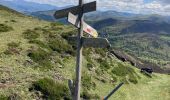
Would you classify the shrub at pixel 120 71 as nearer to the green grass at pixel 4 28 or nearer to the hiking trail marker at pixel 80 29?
the green grass at pixel 4 28

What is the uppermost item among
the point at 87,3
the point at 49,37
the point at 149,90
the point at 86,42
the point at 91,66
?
the point at 87,3

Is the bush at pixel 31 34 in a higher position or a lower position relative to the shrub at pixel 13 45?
higher

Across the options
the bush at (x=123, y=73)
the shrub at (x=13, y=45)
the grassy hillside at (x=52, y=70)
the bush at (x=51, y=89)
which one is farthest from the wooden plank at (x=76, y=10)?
the bush at (x=123, y=73)

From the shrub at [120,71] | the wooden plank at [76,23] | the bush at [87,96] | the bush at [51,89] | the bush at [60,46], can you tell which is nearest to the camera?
the wooden plank at [76,23]

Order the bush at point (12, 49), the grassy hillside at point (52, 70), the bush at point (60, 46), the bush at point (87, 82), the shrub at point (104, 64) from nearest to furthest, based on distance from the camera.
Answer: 1. the grassy hillside at point (52, 70)
2. the bush at point (12, 49)
3. the bush at point (87, 82)
4. the bush at point (60, 46)
5. the shrub at point (104, 64)

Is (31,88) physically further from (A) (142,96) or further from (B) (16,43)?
(A) (142,96)

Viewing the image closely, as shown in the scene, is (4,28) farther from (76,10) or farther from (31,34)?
(76,10)

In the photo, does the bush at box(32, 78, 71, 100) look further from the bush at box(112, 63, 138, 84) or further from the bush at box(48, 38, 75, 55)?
the bush at box(112, 63, 138, 84)

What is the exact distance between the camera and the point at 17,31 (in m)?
50.9

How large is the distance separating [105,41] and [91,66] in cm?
3213

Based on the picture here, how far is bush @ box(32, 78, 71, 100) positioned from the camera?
35375 millimetres

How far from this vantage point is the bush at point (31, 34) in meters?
48.3

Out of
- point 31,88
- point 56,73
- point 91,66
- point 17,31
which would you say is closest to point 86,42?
point 31,88

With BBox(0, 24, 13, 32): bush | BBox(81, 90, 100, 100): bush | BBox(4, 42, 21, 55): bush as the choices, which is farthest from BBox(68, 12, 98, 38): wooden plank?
BBox(0, 24, 13, 32): bush
